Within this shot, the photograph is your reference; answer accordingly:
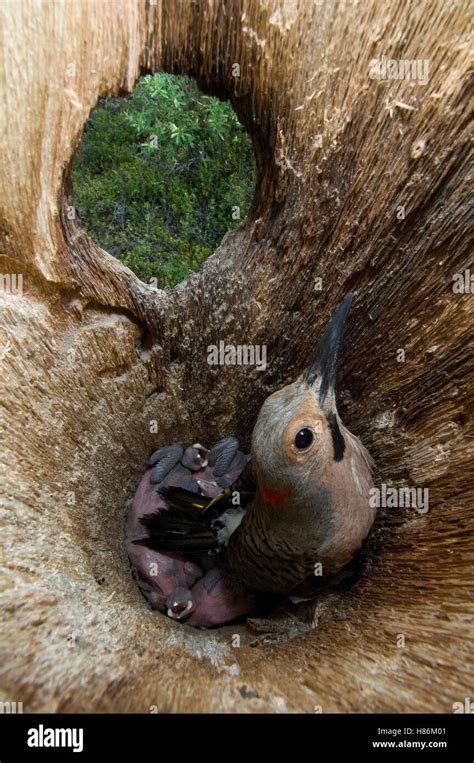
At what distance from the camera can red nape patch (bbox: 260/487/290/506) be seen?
1316 millimetres

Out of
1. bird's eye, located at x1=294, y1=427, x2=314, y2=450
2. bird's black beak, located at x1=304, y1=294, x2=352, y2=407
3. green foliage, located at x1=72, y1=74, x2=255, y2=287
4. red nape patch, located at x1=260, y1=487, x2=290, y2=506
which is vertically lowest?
red nape patch, located at x1=260, y1=487, x2=290, y2=506

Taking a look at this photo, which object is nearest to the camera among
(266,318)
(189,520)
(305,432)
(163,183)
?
(305,432)

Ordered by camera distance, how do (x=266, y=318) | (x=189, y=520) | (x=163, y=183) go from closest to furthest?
1. (x=266, y=318)
2. (x=189, y=520)
3. (x=163, y=183)

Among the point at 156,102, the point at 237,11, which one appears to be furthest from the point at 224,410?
the point at 156,102

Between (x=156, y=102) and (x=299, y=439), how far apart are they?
2.13m

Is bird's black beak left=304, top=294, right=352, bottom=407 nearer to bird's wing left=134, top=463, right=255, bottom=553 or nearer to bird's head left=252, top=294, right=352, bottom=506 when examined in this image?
bird's head left=252, top=294, right=352, bottom=506

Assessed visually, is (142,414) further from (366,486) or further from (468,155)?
(468,155)

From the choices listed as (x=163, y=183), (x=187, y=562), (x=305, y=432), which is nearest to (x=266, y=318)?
(x=305, y=432)

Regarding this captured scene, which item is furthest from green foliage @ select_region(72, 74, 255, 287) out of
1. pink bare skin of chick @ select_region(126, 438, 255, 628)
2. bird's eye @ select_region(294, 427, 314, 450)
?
bird's eye @ select_region(294, 427, 314, 450)

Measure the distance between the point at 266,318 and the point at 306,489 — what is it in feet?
1.86

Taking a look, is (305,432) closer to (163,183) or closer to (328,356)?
(328,356)

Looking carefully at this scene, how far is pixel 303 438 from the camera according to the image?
1246 millimetres

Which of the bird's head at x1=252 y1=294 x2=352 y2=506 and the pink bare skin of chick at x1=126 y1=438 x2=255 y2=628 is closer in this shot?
the bird's head at x1=252 y1=294 x2=352 y2=506

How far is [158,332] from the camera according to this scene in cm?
164
